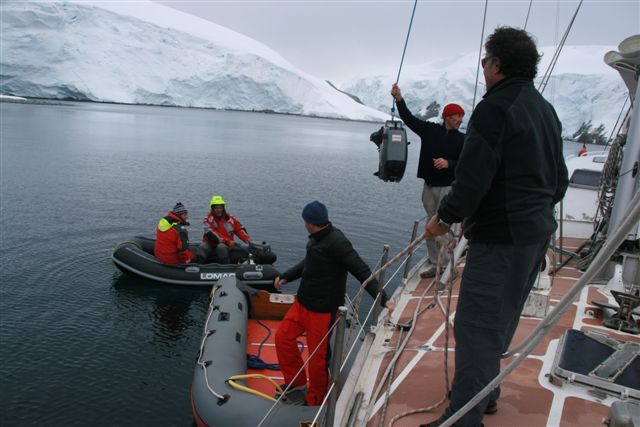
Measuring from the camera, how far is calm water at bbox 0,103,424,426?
6.92 meters

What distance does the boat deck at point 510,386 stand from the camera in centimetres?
302

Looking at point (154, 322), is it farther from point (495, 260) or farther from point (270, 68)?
point (270, 68)

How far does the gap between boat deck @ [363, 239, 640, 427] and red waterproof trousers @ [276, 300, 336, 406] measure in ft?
1.71

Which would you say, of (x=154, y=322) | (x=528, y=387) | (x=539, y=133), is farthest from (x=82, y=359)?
(x=539, y=133)

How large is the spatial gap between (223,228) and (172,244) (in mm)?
1170

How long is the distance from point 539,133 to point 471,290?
84 cm

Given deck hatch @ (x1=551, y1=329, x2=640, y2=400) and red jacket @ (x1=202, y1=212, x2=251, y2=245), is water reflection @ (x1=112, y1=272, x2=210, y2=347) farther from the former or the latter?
deck hatch @ (x1=551, y1=329, x2=640, y2=400)

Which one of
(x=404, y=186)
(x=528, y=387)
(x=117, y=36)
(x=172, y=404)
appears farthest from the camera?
(x=117, y=36)

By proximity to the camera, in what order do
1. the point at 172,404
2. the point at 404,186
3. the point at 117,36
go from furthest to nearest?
the point at 117,36 < the point at 404,186 < the point at 172,404

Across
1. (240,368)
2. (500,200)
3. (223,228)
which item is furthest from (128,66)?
(500,200)

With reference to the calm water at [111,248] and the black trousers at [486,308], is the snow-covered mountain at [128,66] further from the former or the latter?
the black trousers at [486,308]

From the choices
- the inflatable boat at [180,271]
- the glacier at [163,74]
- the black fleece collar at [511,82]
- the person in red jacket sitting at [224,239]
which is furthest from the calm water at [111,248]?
the glacier at [163,74]

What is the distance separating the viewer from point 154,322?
9227mm

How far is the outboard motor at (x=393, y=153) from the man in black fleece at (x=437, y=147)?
20 cm
